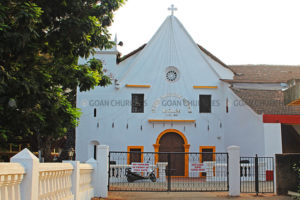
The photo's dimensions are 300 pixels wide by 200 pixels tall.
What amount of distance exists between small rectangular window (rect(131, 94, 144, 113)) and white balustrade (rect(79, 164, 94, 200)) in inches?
448

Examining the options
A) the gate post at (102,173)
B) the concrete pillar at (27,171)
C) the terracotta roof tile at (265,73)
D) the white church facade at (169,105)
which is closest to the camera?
the concrete pillar at (27,171)

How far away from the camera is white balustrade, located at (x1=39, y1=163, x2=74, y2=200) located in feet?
21.0

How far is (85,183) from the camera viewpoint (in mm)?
11164

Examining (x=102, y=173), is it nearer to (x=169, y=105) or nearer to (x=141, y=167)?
(x=141, y=167)

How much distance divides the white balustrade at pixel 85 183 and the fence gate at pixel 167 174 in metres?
2.63

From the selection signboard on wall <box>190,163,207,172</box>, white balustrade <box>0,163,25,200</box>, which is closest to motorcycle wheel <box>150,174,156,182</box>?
signboard on wall <box>190,163,207,172</box>

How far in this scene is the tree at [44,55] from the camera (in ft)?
30.3

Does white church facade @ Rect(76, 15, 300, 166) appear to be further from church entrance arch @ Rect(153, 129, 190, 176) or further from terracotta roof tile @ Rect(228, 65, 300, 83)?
terracotta roof tile @ Rect(228, 65, 300, 83)

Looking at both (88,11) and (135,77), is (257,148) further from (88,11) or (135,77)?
(88,11)

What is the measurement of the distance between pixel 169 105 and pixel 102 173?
10789 mm

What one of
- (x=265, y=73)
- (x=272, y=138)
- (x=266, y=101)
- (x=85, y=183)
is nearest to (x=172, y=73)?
(x=266, y=101)

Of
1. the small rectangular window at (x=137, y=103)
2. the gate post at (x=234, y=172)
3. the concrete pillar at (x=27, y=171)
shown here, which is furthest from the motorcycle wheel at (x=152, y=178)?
the concrete pillar at (x=27, y=171)

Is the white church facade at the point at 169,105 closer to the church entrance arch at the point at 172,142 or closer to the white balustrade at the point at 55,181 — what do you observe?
the church entrance arch at the point at 172,142

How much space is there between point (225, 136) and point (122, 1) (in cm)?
1359
